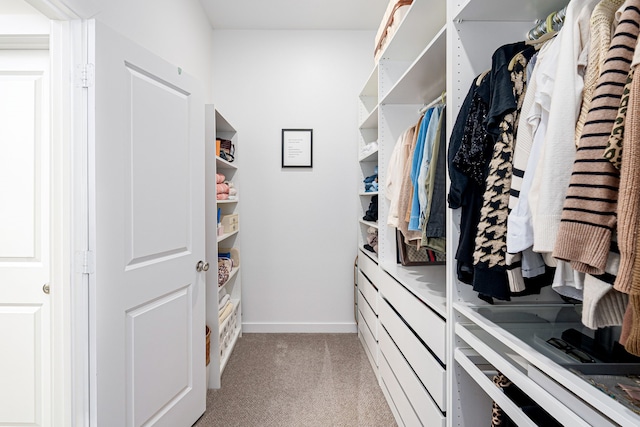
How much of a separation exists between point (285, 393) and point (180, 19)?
2663 mm

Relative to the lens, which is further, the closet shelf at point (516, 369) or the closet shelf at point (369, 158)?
the closet shelf at point (369, 158)

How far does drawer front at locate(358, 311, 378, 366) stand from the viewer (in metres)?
2.30

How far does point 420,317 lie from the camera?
1.44 m


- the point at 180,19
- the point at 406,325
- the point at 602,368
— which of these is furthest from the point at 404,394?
the point at 180,19

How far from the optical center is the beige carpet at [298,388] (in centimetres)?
187

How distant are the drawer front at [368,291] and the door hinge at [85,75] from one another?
196 centimetres

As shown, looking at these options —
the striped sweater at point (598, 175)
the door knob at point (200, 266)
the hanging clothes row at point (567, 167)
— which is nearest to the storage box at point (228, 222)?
the door knob at point (200, 266)

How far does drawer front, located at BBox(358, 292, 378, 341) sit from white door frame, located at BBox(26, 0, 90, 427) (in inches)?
65.7

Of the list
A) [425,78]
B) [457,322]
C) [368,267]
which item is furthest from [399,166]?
[368,267]

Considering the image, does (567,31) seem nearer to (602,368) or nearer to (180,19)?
(602,368)

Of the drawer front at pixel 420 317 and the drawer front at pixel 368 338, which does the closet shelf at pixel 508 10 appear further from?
the drawer front at pixel 368 338

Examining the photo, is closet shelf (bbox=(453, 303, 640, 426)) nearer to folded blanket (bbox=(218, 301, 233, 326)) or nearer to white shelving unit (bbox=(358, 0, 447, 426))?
A: white shelving unit (bbox=(358, 0, 447, 426))

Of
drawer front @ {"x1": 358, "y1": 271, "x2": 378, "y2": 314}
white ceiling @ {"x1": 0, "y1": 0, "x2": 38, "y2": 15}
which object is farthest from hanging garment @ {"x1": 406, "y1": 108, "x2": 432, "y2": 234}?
Result: white ceiling @ {"x1": 0, "y1": 0, "x2": 38, "y2": 15}

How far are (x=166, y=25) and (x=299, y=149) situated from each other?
4.68 ft
